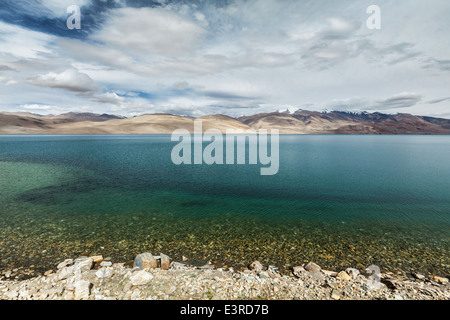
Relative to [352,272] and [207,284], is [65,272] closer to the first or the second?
[207,284]

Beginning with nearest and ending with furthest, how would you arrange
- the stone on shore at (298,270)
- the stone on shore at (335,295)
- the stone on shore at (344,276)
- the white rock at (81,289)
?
the white rock at (81,289) < the stone on shore at (335,295) < the stone on shore at (344,276) < the stone on shore at (298,270)

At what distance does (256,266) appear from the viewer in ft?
37.2

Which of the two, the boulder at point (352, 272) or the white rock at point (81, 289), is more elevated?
the white rock at point (81, 289)

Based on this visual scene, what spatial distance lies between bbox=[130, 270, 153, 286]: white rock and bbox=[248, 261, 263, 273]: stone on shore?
16.5ft

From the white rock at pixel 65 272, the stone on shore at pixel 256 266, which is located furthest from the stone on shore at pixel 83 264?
the stone on shore at pixel 256 266

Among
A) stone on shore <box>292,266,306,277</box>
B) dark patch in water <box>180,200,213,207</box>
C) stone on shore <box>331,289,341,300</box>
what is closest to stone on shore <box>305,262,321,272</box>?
stone on shore <box>292,266,306,277</box>

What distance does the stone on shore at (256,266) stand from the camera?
11.1 m

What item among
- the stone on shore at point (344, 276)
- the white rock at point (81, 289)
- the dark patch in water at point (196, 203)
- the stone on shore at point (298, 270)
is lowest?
the stone on shore at point (298, 270)

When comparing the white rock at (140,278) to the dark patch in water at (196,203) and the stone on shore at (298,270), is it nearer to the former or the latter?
the stone on shore at (298,270)

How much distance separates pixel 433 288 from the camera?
9.33 meters

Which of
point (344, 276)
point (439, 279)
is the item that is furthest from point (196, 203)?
point (439, 279)
